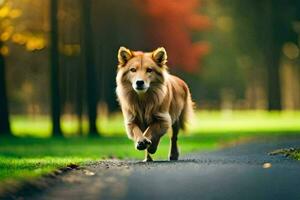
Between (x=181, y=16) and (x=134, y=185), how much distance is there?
49.3 metres

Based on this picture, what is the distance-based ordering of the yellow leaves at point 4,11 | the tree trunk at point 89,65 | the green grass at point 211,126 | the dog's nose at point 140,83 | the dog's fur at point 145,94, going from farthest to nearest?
the green grass at point 211,126
the tree trunk at point 89,65
the yellow leaves at point 4,11
the dog's fur at point 145,94
the dog's nose at point 140,83

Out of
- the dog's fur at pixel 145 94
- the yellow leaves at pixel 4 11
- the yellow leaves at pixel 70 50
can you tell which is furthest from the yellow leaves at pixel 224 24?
the dog's fur at pixel 145 94

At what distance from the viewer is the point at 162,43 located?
5925 cm

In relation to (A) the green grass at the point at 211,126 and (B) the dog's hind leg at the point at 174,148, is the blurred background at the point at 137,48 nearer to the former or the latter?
(A) the green grass at the point at 211,126

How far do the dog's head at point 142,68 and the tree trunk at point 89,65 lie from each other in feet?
61.6

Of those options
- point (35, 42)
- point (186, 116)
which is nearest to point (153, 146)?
point (186, 116)

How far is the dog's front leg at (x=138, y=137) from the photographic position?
16500 millimetres

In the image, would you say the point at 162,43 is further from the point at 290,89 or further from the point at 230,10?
the point at 290,89

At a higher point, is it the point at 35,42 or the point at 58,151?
the point at 35,42

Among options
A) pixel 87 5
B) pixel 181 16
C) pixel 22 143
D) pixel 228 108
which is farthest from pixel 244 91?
pixel 22 143

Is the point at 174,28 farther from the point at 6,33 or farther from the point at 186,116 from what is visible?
the point at 186,116

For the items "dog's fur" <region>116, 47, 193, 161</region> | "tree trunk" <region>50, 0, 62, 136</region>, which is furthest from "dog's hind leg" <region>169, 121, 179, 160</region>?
"tree trunk" <region>50, 0, 62, 136</region>

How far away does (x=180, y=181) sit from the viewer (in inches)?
526

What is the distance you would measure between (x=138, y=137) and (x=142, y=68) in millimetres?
1313
